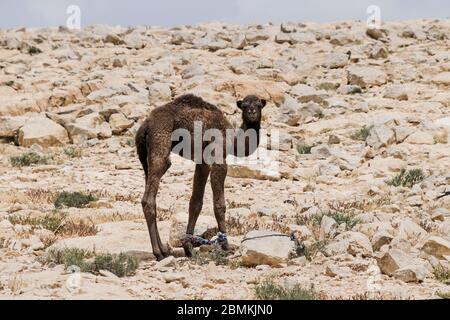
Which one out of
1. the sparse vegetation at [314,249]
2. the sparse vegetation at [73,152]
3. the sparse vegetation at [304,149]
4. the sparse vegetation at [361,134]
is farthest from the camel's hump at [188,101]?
the sparse vegetation at [361,134]

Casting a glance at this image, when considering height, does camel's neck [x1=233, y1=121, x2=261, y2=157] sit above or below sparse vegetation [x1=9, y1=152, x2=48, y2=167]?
above

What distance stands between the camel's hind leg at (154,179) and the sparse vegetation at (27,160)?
9.76m

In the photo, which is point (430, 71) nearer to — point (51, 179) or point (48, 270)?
point (51, 179)

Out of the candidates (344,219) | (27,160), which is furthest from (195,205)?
Result: (27,160)

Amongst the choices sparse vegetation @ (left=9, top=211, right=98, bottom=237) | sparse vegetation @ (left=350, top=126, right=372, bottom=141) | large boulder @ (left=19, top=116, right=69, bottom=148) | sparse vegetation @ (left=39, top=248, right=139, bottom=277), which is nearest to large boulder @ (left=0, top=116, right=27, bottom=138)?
large boulder @ (left=19, top=116, right=69, bottom=148)

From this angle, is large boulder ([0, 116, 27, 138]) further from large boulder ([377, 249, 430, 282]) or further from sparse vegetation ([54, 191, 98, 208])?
large boulder ([377, 249, 430, 282])

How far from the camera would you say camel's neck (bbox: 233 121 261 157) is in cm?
889

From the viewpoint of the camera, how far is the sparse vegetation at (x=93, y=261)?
7387 mm

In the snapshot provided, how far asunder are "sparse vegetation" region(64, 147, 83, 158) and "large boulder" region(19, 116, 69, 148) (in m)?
0.80

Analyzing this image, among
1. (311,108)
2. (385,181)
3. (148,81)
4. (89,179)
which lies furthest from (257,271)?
(148,81)

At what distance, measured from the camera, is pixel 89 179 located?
51.1ft

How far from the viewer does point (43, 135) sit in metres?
19.5

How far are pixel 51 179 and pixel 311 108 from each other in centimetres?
971

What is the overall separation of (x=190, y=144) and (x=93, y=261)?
6.92 ft
